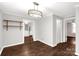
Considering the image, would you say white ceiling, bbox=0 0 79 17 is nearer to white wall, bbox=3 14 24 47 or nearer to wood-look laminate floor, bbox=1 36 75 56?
white wall, bbox=3 14 24 47

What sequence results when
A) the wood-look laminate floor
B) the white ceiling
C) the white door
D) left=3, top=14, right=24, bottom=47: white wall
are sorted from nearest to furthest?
1. the white ceiling
2. the wood-look laminate floor
3. left=3, top=14, right=24, bottom=47: white wall
4. the white door

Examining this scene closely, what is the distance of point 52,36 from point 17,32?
2309mm

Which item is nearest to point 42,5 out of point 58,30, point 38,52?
point 38,52

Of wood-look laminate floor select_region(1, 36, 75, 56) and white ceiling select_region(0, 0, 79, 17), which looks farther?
wood-look laminate floor select_region(1, 36, 75, 56)

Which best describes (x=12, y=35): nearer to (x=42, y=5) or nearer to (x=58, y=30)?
(x=42, y=5)

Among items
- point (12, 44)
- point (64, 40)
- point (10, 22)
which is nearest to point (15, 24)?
point (10, 22)

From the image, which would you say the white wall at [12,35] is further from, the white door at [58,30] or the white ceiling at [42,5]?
the white door at [58,30]

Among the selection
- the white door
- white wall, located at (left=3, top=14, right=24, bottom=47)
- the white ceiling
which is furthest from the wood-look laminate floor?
the white ceiling

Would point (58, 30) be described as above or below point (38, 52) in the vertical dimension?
above

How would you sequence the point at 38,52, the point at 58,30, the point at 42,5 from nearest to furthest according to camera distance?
the point at 42,5, the point at 38,52, the point at 58,30

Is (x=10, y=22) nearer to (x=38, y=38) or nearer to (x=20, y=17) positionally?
(x=20, y=17)

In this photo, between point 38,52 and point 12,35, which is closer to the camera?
point 38,52

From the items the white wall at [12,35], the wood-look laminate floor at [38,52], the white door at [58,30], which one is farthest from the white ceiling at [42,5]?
the wood-look laminate floor at [38,52]

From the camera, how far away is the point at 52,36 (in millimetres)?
3922
